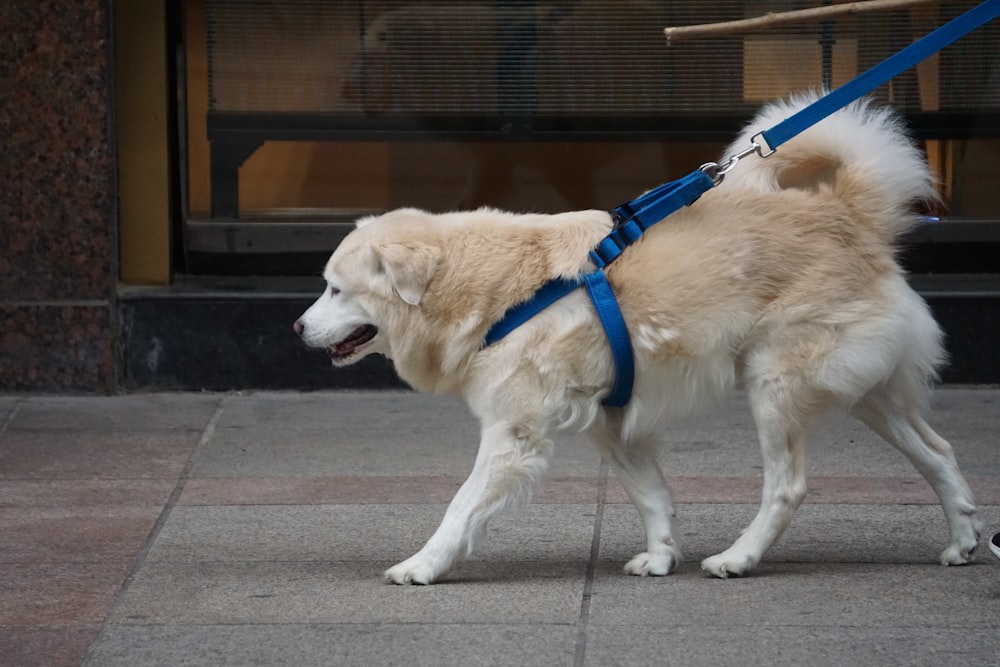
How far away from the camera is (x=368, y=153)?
A: 8.41 meters

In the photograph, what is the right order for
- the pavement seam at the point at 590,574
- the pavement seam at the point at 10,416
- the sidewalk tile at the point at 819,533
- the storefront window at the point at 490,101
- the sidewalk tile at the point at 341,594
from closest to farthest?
the pavement seam at the point at 590,574 < the sidewalk tile at the point at 341,594 < the sidewalk tile at the point at 819,533 < the pavement seam at the point at 10,416 < the storefront window at the point at 490,101

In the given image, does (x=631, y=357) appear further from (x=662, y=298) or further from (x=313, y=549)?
(x=313, y=549)

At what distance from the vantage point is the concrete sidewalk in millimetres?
4414

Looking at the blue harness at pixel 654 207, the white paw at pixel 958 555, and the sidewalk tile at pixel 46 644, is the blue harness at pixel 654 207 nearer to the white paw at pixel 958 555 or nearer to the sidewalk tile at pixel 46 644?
the white paw at pixel 958 555

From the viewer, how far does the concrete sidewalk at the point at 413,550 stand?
4414 mm

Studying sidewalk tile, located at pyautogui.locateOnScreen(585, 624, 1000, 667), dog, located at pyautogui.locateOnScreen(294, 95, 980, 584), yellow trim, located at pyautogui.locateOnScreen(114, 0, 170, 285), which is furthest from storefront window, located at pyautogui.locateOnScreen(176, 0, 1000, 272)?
sidewalk tile, located at pyautogui.locateOnScreen(585, 624, 1000, 667)

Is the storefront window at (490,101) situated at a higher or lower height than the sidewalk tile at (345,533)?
higher

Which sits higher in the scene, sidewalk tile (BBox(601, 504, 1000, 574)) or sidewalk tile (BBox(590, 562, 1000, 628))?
sidewalk tile (BBox(590, 562, 1000, 628))

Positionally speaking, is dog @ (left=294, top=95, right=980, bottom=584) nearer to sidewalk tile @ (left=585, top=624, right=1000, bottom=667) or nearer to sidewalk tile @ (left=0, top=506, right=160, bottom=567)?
sidewalk tile @ (left=585, top=624, right=1000, bottom=667)

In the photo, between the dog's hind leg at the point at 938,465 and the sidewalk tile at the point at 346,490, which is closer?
the dog's hind leg at the point at 938,465

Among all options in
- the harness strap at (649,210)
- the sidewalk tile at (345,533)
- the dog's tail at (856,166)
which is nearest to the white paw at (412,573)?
the sidewalk tile at (345,533)

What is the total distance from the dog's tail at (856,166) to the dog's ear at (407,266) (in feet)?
3.76

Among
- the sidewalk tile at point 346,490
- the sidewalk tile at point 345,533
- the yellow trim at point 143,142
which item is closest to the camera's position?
the sidewalk tile at point 345,533

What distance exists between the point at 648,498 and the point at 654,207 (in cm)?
101
